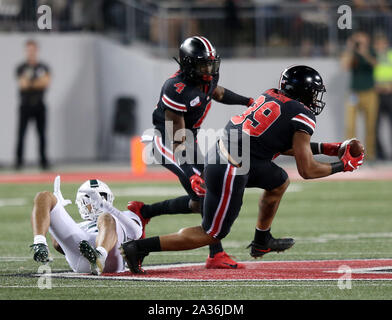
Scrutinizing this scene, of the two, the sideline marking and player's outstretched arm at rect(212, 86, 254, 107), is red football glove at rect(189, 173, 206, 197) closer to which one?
the sideline marking

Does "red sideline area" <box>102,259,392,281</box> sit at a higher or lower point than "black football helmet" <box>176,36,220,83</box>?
lower

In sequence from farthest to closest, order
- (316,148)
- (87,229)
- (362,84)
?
(362,84), (316,148), (87,229)

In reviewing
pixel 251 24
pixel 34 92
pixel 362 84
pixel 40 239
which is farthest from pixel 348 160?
pixel 251 24

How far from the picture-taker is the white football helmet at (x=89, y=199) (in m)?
6.70

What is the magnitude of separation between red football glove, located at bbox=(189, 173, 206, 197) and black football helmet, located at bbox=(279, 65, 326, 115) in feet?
3.23

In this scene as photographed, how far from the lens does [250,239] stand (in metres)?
9.37

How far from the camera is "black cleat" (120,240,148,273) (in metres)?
6.69

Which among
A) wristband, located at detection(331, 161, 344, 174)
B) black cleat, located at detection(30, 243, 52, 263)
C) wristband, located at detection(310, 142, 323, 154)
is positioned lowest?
black cleat, located at detection(30, 243, 52, 263)

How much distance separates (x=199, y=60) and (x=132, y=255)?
176 cm

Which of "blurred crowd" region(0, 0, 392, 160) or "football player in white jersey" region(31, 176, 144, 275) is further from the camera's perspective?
"blurred crowd" region(0, 0, 392, 160)

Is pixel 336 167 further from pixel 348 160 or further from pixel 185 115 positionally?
pixel 185 115

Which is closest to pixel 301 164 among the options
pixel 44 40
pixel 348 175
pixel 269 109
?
pixel 269 109

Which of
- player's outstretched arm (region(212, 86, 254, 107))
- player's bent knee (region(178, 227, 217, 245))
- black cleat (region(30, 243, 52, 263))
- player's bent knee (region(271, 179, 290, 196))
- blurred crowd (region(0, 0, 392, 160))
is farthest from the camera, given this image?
blurred crowd (region(0, 0, 392, 160))

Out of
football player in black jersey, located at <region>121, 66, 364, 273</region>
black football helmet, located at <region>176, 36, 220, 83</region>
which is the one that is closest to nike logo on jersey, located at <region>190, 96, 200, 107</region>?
A: black football helmet, located at <region>176, 36, 220, 83</region>
